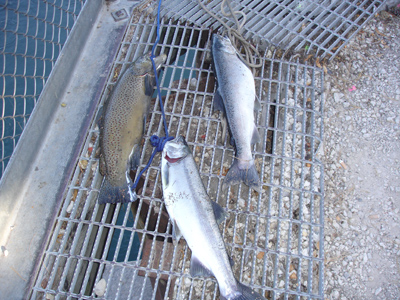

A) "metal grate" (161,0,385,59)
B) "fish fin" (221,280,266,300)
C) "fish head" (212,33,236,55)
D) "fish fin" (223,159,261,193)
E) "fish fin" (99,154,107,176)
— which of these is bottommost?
"fish fin" (221,280,266,300)

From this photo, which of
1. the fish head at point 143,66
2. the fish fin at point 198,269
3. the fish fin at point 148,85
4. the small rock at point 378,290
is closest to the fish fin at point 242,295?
the fish fin at point 198,269

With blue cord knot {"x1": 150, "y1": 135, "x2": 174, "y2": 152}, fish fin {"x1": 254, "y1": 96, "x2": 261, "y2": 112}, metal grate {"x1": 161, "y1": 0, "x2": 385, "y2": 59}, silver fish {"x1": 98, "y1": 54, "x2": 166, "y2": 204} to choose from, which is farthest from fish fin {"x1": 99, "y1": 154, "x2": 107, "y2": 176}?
metal grate {"x1": 161, "y1": 0, "x2": 385, "y2": 59}

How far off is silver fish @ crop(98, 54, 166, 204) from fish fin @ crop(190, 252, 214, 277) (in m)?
0.92

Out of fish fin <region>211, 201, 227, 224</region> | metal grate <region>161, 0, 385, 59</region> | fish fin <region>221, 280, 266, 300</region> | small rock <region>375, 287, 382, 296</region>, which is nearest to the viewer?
fish fin <region>221, 280, 266, 300</region>

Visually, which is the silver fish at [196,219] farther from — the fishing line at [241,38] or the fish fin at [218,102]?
the fishing line at [241,38]

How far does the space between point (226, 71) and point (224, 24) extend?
88cm

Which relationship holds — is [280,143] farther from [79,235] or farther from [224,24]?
[79,235]

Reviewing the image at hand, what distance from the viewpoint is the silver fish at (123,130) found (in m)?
3.09

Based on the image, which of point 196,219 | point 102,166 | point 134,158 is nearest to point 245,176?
point 196,219

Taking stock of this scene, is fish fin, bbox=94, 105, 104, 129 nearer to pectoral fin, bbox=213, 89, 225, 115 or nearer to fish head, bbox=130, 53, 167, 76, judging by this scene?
fish head, bbox=130, 53, 167, 76

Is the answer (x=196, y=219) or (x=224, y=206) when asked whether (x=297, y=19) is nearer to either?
(x=224, y=206)

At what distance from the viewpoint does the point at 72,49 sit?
Answer: 3.85m

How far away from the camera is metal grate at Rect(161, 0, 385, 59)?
4156mm

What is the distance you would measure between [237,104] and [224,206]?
1.19 metres
